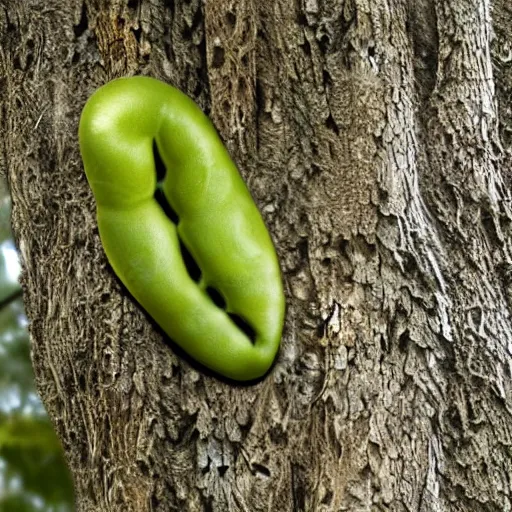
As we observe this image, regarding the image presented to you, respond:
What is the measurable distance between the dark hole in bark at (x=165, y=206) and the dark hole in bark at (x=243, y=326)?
0.40ft

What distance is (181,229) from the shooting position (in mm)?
905

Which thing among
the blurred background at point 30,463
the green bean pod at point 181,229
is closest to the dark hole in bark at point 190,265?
the green bean pod at point 181,229

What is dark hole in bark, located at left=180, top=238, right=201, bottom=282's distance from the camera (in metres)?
0.91

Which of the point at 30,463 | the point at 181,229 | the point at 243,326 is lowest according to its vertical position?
the point at 30,463

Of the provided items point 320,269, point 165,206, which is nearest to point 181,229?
point 165,206

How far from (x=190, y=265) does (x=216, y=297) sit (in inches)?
1.8

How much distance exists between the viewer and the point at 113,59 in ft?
3.13

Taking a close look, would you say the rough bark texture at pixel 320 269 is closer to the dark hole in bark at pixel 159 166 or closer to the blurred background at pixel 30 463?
the dark hole in bark at pixel 159 166

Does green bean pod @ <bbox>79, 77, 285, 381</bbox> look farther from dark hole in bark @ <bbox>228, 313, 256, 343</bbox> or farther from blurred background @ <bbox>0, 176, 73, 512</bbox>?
blurred background @ <bbox>0, 176, 73, 512</bbox>

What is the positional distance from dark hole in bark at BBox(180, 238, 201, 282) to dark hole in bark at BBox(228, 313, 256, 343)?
0.19ft

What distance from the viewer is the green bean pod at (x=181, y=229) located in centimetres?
88

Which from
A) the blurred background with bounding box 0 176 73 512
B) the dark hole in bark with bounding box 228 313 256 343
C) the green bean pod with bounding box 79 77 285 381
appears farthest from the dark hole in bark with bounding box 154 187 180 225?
the blurred background with bounding box 0 176 73 512

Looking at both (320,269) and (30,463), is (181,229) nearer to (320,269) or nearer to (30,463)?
(320,269)

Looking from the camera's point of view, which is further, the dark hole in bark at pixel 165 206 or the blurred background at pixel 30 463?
the blurred background at pixel 30 463
